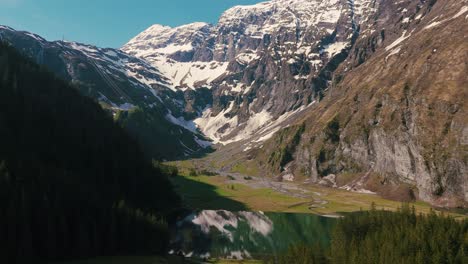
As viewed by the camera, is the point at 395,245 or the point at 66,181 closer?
the point at 395,245

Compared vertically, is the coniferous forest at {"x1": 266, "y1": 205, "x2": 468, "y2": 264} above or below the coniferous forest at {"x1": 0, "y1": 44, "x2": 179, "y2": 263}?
below

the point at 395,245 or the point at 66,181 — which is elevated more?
the point at 66,181

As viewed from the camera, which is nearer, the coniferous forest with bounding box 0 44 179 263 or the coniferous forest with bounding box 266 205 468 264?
the coniferous forest with bounding box 0 44 179 263

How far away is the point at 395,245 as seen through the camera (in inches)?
4136

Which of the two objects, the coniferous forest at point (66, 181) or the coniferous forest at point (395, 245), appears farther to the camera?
the coniferous forest at point (395, 245)

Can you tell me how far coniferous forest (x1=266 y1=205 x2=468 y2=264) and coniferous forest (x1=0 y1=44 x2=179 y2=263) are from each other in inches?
1872

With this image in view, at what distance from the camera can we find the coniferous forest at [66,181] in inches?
3652

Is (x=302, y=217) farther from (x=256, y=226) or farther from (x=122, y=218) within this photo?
(x=122, y=218)

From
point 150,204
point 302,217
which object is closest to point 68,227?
point 150,204

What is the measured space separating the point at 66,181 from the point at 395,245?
94058mm

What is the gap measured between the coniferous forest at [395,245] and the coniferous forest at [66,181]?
47.6 metres

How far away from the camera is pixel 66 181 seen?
113 metres

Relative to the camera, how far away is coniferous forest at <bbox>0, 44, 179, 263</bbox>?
304 feet

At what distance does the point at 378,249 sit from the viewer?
4181 inches
